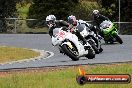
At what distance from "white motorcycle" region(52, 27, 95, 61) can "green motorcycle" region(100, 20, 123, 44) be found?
27.7 ft

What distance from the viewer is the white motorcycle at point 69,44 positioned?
17.5 m

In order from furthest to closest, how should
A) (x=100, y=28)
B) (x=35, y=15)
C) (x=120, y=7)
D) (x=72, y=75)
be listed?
(x=35, y=15) < (x=120, y=7) < (x=100, y=28) < (x=72, y=75)

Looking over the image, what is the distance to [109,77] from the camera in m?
5.70

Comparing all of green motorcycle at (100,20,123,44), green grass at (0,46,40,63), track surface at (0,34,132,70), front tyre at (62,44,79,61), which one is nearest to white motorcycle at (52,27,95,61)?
front tyre at (62,44,79,61)

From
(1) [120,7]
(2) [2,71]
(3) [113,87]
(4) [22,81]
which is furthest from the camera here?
(1) [120,7]

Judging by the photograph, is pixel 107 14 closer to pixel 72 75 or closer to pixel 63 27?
pixel 63 27

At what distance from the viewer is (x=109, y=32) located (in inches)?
1054

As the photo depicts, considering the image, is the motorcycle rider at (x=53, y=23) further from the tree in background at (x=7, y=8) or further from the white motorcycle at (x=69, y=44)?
the tree in background at (x=7, y=8)

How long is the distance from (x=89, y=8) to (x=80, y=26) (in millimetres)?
28518

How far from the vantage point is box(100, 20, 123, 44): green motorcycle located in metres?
26.8

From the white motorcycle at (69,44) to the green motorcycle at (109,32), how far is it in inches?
333

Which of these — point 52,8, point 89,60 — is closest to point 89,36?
point 89,60

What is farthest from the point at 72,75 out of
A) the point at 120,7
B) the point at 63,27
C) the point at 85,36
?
the point at 120,7

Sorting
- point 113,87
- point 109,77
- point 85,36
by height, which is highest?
point 109,77
